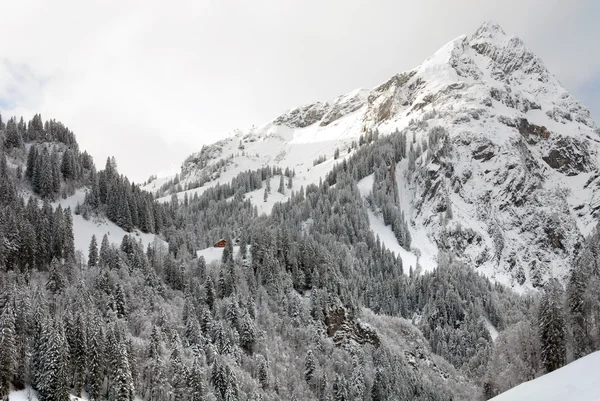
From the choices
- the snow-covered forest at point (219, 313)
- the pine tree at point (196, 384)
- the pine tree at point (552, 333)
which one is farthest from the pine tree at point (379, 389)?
the pine tree at point (196, 384)

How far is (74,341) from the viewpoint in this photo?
76562 mm

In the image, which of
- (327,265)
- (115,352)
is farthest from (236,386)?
(327,265)

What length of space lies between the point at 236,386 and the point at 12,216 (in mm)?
59004

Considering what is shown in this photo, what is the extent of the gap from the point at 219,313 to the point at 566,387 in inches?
3266

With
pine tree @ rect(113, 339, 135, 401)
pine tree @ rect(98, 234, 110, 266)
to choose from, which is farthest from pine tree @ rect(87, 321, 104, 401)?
pine tree @ rect(98, 234, 110, 266)

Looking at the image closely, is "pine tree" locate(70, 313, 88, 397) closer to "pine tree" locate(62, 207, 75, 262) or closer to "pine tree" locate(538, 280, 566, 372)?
"pine tree" locate(62, 207, 75, 262)

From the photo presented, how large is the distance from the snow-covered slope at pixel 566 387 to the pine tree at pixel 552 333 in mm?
39853

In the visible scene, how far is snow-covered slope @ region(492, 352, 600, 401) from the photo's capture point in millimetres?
33469

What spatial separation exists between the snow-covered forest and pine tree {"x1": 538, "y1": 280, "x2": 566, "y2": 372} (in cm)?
19

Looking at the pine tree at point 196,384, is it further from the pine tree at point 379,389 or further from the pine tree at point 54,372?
the pine tree at point 379,389

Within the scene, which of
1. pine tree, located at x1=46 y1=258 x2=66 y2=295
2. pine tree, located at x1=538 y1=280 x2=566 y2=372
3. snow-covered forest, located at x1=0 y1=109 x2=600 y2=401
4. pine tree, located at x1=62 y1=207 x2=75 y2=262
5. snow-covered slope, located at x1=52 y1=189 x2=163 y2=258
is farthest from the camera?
snow-covered slope, located at x1=52 y1=189 x2=163 y2=258

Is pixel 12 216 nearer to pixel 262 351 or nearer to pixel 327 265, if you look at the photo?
pixel 262 351

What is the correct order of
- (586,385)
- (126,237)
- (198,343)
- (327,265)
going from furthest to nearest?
(327,265)
(126,237)
(198,343)
(586,385)

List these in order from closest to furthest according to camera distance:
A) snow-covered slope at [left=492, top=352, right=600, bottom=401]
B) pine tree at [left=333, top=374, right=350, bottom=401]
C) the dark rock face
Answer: snow-covered slope at [left=492, top=352, right=600, bottom=401]
pine tree at [left=333, top=374, right=350, bottom=401]
the dark rock face
